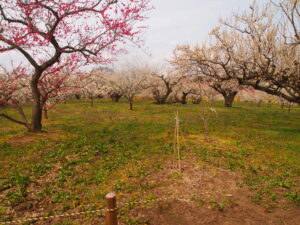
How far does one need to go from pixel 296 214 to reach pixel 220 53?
35.2ft

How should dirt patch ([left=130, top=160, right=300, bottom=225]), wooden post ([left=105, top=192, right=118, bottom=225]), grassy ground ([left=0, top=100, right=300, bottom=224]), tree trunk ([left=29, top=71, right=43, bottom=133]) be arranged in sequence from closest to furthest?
wooden post ([left=105, top=192, right=118, bottom=225]), dirt patch ([left=130, top=160, right=300, bottom=225]), grassy ground ([left=0, top=100, right=300, bottom=224]), tree trunk ([left=29, top=71, right=43, bottom=133])

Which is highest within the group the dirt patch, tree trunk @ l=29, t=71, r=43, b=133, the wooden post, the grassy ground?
tree trunk @ l=29, t=71, r=43, b=133

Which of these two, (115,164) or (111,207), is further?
(115,164)

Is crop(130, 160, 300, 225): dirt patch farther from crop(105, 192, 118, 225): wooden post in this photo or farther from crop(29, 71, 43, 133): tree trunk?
crop(29, 71, 43, 133): tree trunk

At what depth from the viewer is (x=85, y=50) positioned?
346 inches

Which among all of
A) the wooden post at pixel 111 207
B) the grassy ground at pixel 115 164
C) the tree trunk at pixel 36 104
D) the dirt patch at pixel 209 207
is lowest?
the dirt patch at pixel 209 207

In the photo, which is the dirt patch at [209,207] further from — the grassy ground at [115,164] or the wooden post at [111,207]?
the wooden post at [111,207]

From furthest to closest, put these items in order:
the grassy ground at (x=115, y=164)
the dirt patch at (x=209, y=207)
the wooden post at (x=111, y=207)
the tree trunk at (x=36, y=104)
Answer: the tree trunk at (x=36, y=104), the grassy ground at (x=115, y=164), the dirt patch at (x=209, y=207), the wooden post at (x=111, y=207)

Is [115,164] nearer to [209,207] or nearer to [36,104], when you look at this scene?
[209,207]

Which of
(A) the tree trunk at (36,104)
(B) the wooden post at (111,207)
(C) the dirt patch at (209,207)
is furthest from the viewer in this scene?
(A) the tree trunk at (36,104)

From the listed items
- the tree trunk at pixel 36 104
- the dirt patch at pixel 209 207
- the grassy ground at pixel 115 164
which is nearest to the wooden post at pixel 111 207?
the grassy ground at pixel 115 164

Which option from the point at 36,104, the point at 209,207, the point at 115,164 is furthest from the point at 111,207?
the point at 36,104

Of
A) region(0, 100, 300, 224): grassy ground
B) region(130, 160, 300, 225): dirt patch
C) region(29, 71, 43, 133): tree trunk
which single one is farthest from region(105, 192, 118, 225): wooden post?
region(29, 71, 43, 133): tree trunk

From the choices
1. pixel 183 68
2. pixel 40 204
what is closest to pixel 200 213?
pixel 40 204
